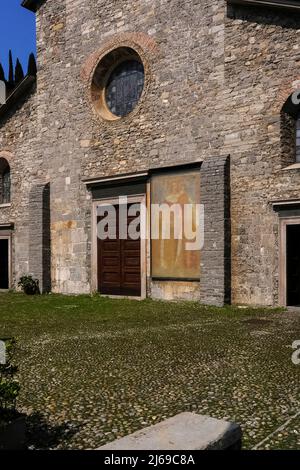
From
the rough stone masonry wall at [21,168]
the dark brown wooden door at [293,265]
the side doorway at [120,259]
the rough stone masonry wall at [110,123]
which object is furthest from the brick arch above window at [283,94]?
the rough stone masonry wall at [21,168]

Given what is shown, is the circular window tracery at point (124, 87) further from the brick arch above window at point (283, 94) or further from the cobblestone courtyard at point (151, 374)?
the cobblestone courtyard at point (151, 374)

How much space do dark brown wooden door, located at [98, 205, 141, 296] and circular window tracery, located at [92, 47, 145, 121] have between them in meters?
3.14

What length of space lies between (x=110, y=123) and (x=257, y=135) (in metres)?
4.81

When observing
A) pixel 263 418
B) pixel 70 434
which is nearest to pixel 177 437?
pixel 70 434

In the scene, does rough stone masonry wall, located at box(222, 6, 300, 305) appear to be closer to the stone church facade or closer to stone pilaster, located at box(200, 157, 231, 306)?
the stone church facade

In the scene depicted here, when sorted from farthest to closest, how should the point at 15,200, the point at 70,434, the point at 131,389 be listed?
the point at 15,200 < the point at 131,389 < the point at 70,434

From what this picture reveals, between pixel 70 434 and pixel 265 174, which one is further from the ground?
pixel 265 174

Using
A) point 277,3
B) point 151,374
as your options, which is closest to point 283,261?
point 277,3

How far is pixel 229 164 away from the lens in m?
10.8

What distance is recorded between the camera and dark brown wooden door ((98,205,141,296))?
12609 millimetres

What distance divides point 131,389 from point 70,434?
3.83ft

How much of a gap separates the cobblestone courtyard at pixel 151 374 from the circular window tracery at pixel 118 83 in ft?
23.4

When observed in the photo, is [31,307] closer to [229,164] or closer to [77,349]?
[77,349]

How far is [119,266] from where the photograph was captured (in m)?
13.0
